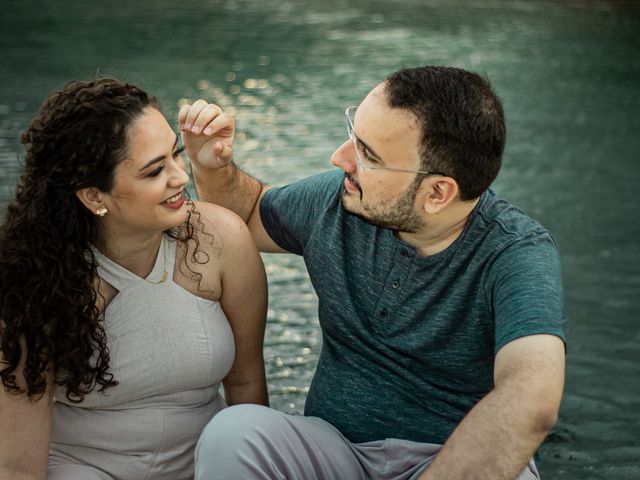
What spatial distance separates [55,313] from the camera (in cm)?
223

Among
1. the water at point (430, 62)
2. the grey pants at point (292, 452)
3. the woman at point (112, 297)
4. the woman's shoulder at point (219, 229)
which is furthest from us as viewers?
the water at point (430, 62)

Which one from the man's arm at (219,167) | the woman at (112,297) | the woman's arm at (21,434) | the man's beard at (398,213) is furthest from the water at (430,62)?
the woman's arm at (21,434)

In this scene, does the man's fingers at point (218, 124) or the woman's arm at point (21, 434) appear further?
the man's fingers at point (218, 124)

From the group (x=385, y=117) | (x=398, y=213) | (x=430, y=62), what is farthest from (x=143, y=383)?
(x=430, y=62)

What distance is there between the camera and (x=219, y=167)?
2590 mm

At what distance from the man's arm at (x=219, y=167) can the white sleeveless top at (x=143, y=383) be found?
0.33 m

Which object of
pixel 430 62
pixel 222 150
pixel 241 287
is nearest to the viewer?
pixel 241 287

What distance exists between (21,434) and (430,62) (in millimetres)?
8092

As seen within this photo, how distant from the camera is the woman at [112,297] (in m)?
2.19

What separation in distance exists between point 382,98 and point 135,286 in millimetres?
708

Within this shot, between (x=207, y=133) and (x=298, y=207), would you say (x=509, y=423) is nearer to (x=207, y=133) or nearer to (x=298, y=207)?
(x=298, y=207)

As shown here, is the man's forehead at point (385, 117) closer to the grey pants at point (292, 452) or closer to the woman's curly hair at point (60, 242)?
the woman's curly hair at point (60, 242)

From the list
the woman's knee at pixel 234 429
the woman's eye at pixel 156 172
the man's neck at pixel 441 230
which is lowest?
the woman's knee at pixel 234 429

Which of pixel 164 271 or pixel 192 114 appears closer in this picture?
pixel 164 271
